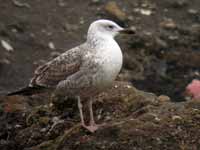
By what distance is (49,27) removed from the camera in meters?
11.2

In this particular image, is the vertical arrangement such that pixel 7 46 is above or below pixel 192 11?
above

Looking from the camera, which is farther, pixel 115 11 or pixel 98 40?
pixel 115 11

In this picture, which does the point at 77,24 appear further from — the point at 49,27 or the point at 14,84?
the point at 14,84

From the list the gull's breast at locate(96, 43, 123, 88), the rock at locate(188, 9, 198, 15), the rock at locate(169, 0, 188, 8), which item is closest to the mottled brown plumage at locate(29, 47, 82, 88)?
the gull's breast at locate(96, 43, 123, 88)

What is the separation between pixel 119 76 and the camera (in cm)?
927

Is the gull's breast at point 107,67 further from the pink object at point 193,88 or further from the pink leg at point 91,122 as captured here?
the pink object at point 193,88

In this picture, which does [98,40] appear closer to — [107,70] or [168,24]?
[107,70]

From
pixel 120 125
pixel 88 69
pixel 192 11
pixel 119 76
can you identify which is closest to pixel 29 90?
pixel 88 69

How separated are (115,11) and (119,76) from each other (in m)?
2.51

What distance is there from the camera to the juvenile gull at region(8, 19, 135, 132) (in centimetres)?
602

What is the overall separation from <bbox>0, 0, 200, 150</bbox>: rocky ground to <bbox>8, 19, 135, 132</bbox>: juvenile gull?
28cm

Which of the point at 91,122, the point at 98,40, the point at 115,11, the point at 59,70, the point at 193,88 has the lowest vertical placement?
the point at 193,88

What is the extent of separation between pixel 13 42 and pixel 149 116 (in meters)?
5.21

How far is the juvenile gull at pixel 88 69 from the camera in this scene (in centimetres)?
602
